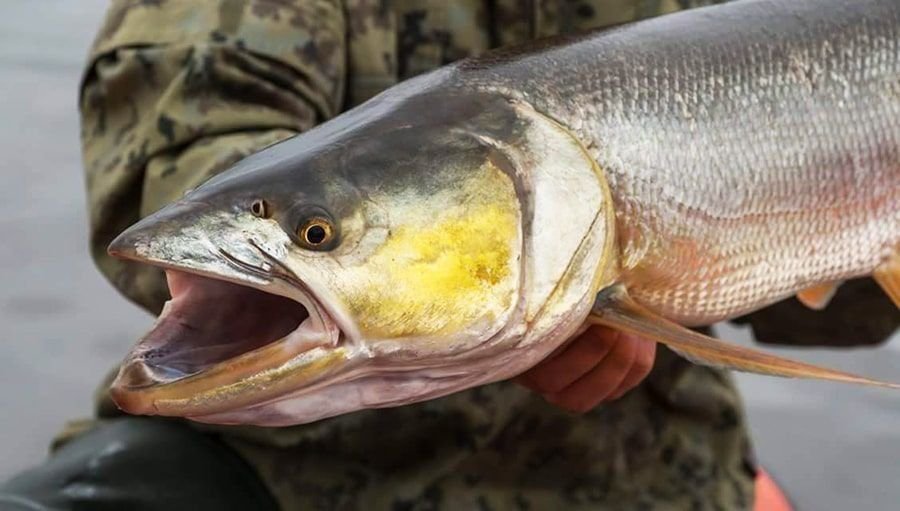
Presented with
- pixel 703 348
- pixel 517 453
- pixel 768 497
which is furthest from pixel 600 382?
pixel 768 497

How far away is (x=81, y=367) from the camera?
3199 millimetres

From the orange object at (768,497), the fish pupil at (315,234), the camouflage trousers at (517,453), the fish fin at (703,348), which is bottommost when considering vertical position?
the orange object at (768,497)

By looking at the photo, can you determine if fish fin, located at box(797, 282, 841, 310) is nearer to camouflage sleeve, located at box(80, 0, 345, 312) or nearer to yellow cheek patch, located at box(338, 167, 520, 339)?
yellow cheek patch, located at box(338, 167, 520, 339)

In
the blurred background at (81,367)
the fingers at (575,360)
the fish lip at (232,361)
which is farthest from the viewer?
the blurred background at (81,367)

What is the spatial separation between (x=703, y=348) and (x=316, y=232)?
1.42 feet

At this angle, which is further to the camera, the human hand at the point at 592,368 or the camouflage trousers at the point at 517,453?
the camouflage trousers at the point at 517,453

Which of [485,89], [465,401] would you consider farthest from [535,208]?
[465,401]

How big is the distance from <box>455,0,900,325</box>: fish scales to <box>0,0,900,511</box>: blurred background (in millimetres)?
1390

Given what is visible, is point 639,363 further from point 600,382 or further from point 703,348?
point 703,348

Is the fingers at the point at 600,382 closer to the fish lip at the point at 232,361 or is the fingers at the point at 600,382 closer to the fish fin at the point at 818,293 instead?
the fish fin at the point at 818,293

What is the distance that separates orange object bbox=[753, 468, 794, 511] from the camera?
2.34 metres

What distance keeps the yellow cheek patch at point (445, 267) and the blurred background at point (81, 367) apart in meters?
1.74

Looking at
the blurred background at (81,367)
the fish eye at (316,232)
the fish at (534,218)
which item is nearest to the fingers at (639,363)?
the fish at (534,218)

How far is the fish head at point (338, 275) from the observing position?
3.79 ft
